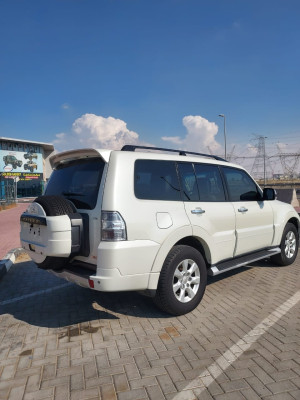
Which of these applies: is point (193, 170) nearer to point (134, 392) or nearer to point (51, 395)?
point (134, 392)

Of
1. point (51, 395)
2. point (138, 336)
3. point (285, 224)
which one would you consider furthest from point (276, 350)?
point (285, 224)

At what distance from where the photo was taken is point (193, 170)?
12.9 feet

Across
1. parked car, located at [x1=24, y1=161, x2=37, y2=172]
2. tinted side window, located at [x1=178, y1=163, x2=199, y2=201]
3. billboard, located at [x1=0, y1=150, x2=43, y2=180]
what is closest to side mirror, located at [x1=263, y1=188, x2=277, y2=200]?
tinted side window, located at [x1=178, y1=163, x2=199, y2=201]

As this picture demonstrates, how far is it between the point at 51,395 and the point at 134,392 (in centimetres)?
64

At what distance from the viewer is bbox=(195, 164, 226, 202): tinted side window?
396 cm

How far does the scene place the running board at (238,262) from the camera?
12.7ft

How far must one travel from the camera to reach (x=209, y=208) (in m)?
3.87

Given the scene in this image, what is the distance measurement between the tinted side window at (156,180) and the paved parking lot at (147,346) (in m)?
1.48

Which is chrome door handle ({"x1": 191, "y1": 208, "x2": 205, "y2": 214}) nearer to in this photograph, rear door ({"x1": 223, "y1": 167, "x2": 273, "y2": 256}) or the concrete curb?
rear door ({"x1": 223, "y1": 167, "x2": 273, "y2": 256})

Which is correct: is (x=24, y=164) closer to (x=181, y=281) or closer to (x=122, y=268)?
(x=181, y=281)

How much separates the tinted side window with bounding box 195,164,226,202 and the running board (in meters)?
0.90

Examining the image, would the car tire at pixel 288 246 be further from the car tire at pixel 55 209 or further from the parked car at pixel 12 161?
the parked car at pixel 12 161

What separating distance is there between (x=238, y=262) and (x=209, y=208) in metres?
1.02

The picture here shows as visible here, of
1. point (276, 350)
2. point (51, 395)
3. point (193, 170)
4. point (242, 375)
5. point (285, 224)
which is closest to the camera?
point (51, 395)
